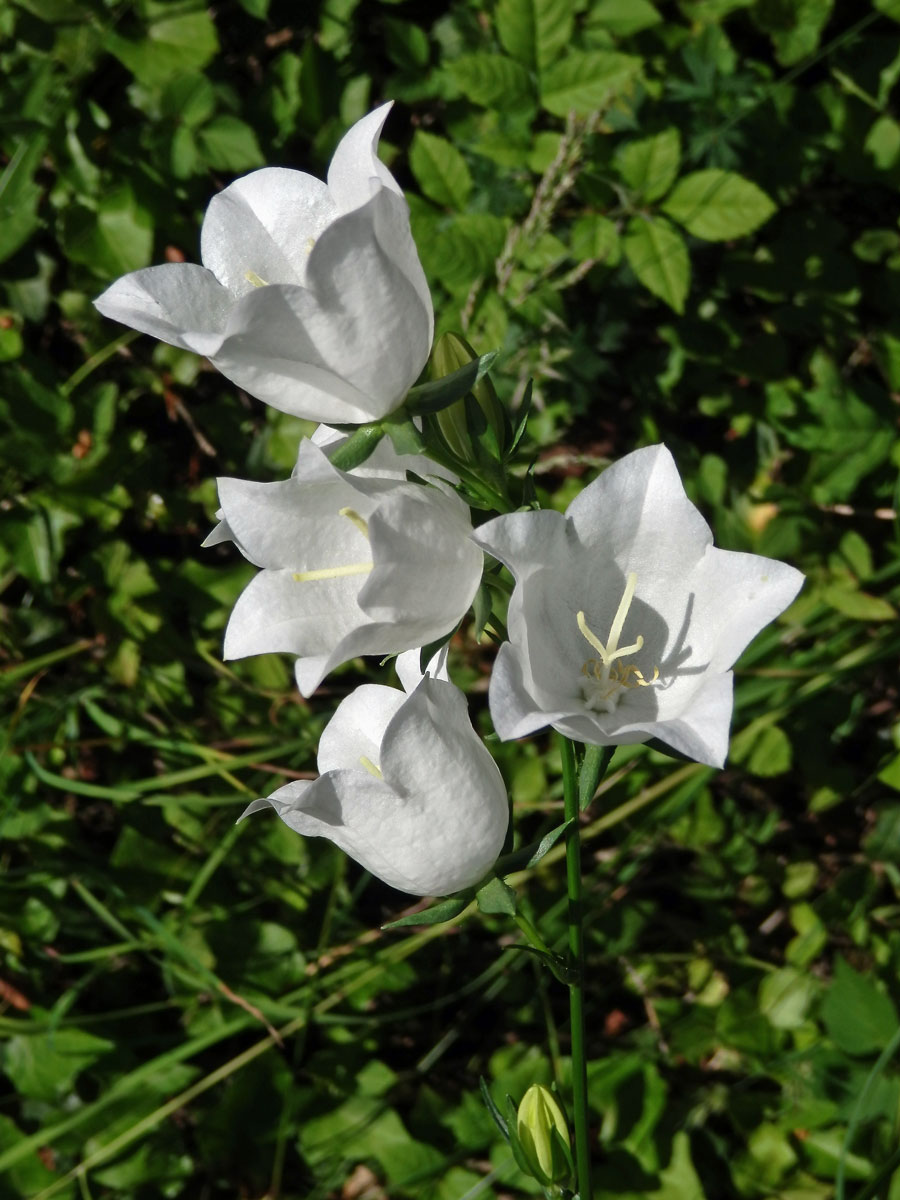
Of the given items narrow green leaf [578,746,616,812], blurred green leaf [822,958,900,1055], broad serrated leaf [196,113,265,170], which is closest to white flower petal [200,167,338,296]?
narrow green leaf [578,746,616,812]

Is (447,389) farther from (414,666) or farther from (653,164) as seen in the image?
(653,164)

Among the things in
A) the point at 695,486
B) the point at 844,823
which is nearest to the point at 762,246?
the point at 695,486

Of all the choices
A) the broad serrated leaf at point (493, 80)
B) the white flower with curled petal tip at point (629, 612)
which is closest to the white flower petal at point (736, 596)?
the white flower with curled petal tip at point (629, 612)

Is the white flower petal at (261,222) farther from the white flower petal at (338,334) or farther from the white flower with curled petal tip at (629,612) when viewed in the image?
the white flower with curled petal tip at (629,612)

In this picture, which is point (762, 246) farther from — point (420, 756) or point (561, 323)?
point (420, 756)

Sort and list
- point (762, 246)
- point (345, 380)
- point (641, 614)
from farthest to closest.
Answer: point (762, 246)
point (641, 614)
point (345, 380)

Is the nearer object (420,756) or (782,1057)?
(420,756)

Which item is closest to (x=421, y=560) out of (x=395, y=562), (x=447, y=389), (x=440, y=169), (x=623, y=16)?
(x=395, y=562)
